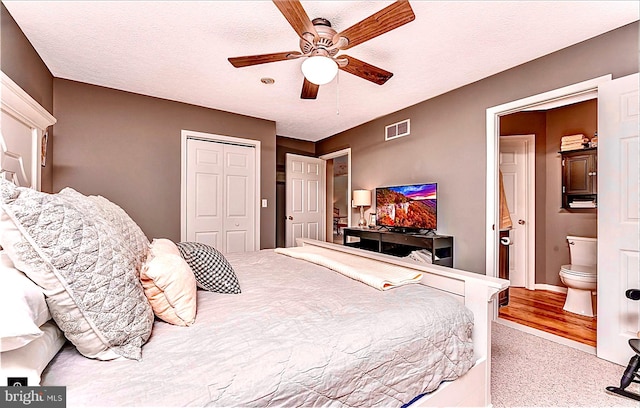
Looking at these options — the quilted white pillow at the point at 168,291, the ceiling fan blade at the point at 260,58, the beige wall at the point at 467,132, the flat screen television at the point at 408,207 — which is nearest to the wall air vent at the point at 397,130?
the beige wall at the point at 467,132

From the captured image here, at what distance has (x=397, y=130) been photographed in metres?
4.08

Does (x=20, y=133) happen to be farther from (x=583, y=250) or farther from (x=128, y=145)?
(x=583, y=250)

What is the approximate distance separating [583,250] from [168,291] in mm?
4438

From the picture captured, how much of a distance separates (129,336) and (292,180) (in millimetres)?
4492

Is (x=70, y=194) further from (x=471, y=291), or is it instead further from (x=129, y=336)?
(x=471, y=291)

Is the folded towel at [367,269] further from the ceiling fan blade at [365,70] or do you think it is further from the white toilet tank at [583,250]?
the white toilet tank at [583,250]

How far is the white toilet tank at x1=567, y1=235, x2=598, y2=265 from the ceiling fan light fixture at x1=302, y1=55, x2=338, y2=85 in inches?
145

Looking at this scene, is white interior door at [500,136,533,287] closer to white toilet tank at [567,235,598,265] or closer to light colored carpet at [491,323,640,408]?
white toilet tank at [567,235,598,265]

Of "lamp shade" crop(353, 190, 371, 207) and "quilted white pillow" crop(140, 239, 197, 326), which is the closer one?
"quilted white pillow" crop(140, 239, 197, 326)

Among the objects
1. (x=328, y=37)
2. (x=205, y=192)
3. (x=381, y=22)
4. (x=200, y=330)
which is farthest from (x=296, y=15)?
(x=205, y=192)

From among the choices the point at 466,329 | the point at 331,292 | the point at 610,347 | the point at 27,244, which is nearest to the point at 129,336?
the point at 27,244

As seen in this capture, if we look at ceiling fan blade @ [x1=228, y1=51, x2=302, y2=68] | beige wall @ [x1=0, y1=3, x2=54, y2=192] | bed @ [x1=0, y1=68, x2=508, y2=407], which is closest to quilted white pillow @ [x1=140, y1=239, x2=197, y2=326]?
bed @ [x1=0, y1=68, x2=508, y2=407]

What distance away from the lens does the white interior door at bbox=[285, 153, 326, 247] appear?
533cm

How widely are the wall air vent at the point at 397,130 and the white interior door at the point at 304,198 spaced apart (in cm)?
178
